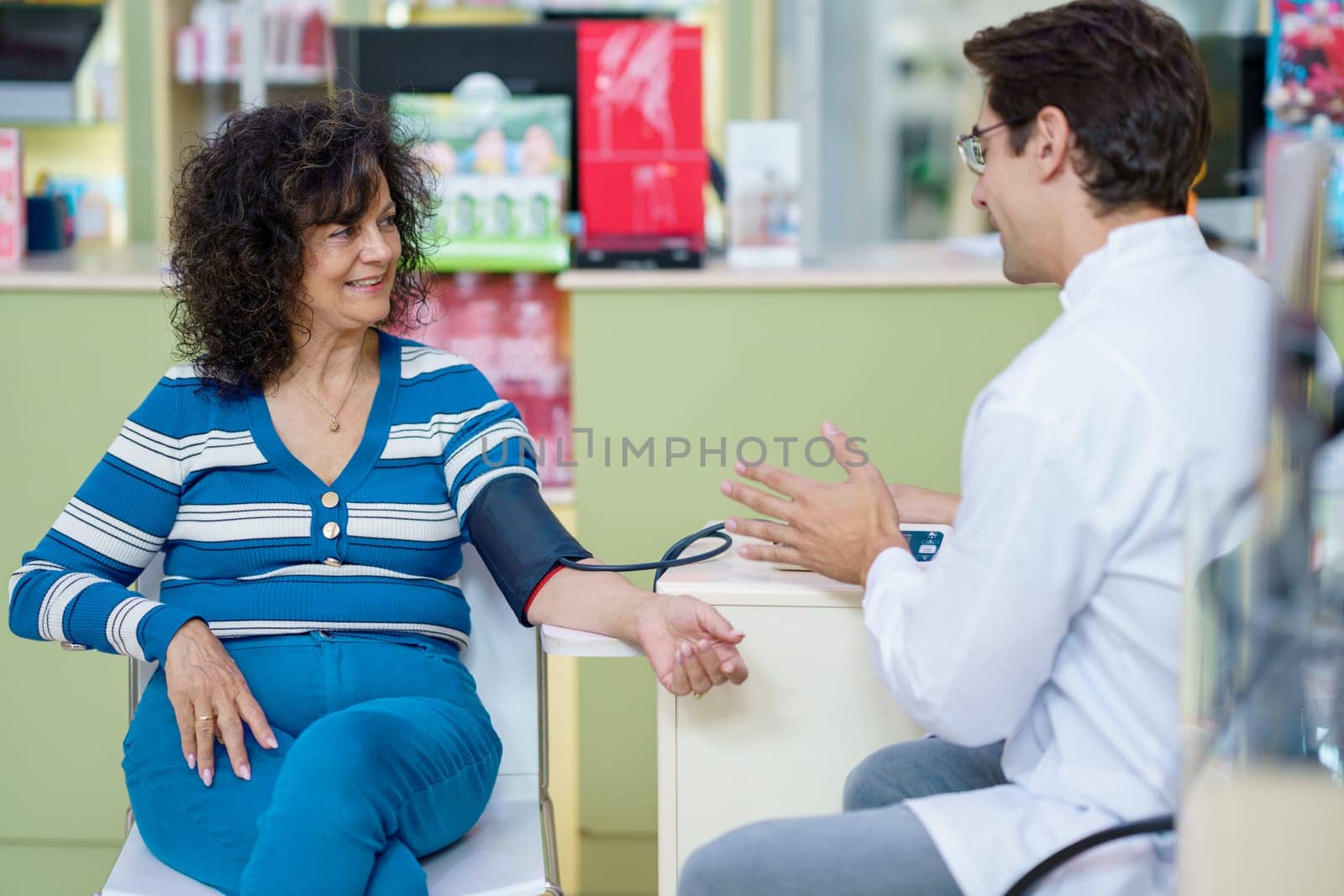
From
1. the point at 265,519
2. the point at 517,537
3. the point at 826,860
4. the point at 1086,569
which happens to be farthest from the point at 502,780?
the point at 1086,569

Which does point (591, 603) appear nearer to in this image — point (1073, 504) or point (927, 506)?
point (927, 506)

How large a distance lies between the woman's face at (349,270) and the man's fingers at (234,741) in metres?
0.51

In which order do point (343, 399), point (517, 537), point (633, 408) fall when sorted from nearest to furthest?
point (517, 537) < point (343, 399) < point (633, 408)

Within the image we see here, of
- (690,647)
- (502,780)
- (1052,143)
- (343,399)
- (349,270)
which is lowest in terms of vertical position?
(502,780)

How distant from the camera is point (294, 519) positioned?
1.72 m

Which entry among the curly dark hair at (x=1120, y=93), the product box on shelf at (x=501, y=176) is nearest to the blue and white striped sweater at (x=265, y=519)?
the curly dark hair at (x=1120, y=93)

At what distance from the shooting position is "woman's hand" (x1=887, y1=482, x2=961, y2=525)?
170 cm

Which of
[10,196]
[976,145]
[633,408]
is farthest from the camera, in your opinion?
[10,196]

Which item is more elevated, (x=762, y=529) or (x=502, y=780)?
(x=762, y=529)

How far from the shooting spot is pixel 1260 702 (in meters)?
0.86

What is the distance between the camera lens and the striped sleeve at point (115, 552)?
1.62 metres

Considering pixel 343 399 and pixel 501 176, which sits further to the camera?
pixel 501 176

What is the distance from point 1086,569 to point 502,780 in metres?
0.94

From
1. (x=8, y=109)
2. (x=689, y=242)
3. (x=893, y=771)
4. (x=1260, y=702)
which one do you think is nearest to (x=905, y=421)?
(x=689, y=242)
